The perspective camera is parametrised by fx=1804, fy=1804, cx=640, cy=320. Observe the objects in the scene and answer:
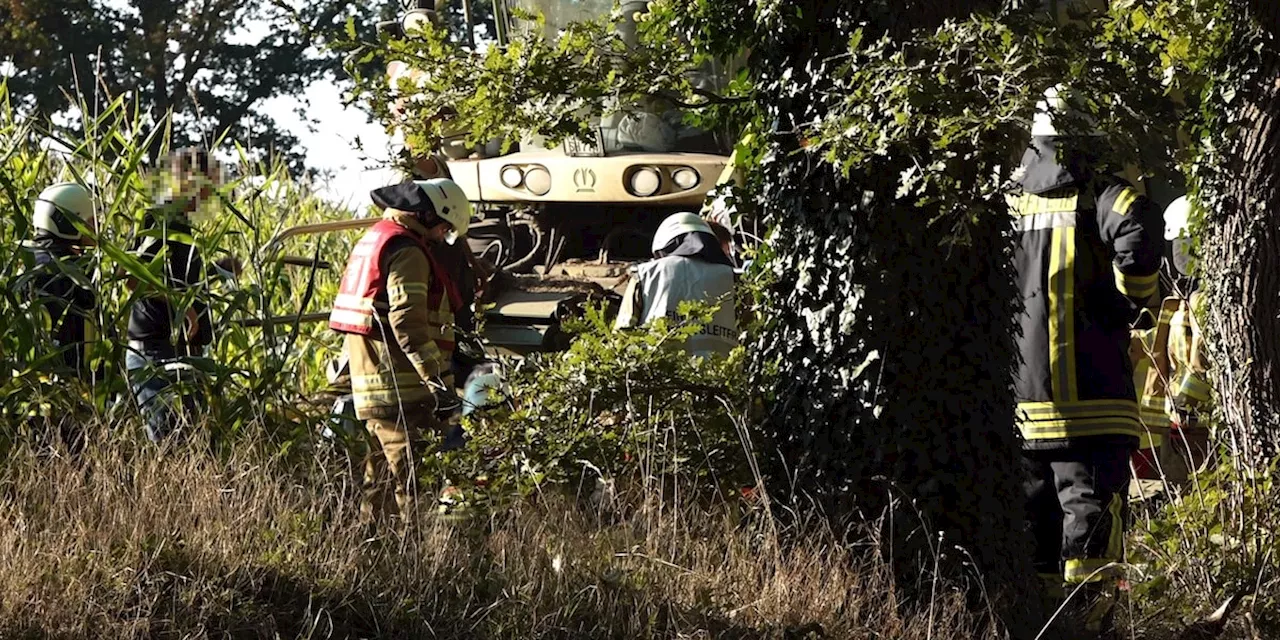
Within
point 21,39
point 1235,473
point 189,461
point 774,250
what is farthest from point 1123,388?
point 21,39

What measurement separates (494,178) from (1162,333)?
407 centimetres

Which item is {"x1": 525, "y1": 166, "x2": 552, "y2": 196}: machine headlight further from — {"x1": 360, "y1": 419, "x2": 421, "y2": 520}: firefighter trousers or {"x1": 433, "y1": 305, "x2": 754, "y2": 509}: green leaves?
{"x1": 433, "y1": 305, "x2": 754, "y2": 509}: green leaves

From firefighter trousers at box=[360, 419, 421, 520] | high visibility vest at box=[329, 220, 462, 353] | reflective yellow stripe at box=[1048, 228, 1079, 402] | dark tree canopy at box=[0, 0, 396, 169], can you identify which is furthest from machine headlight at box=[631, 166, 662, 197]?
dark tree canopy at box=[0, 0, 396, 169]

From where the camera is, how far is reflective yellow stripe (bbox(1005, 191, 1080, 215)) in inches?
226

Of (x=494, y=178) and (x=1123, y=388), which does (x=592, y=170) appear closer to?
(x=494, y=178)

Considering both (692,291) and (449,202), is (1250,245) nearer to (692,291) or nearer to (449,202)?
(692,291)

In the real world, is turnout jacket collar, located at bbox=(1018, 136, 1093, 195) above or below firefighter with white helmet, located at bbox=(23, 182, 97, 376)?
above

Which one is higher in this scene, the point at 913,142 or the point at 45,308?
the point at 913,142

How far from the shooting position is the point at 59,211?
21.0 feet

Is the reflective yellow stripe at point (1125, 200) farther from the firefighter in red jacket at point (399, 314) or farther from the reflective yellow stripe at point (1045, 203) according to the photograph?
the firefighter in red jacket at point (399, 314)

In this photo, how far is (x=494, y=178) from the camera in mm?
10406

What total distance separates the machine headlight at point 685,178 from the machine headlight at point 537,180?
81cm

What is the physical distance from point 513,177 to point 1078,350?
516 cm

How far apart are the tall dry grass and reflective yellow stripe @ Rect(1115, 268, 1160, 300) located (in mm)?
1366
